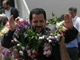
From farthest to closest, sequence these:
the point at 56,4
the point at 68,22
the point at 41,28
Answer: the point at 56,4 < the point at 41,28 < the point at 68,22

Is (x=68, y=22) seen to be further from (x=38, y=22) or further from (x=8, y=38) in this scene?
(x=8, y=38)

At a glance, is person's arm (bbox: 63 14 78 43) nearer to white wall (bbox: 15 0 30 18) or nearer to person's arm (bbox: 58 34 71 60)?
person's arm (bbox: 58 34 71 60)

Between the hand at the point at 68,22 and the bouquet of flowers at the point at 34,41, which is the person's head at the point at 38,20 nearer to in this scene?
the bouquet of flowers at the point at 34,41

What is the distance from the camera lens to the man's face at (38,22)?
88.5 inches

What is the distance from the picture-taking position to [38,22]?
2248mm

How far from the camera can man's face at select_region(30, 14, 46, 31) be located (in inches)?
88.5

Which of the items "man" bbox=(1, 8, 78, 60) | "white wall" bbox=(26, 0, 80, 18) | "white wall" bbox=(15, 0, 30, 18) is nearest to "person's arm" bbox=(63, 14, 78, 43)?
"man" bbox=(1, 8, 78, 60)

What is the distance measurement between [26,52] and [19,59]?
0.14 meters

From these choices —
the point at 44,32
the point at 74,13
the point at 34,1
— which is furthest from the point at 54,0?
the point at 44,32

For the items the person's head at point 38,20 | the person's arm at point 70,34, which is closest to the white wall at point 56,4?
the person's head at point 38,20

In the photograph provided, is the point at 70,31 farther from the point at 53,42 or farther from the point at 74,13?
the point at 74,13

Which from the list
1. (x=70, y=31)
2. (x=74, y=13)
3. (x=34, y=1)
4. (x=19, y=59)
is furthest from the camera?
(x=34, y=1)

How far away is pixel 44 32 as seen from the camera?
2.27m

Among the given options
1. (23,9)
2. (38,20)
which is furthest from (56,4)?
(38,20)
